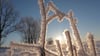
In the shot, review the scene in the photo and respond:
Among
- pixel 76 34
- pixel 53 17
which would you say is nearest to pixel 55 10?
pixel 53 17

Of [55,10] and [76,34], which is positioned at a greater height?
[55,10]

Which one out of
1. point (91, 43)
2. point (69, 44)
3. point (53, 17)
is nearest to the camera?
point (91, 43)

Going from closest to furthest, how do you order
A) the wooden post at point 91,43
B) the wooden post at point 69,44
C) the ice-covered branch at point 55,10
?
the wooden post at point 91,43 < the wooden post at point 69,44 < the ice-covered branch at point 55,10

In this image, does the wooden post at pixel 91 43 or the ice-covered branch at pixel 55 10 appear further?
the ice-covered branch at pixel 55 10

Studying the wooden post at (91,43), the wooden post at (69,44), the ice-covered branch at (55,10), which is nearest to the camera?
the wooden post at (91,43)

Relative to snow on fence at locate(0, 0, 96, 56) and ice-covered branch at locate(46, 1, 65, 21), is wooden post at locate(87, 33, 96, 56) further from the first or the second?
ice-covered branch at locate(46, 1, 65, 21)

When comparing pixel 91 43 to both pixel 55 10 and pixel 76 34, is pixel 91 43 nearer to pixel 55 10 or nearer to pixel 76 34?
pixel 76 34

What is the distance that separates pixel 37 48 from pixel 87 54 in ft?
0.75

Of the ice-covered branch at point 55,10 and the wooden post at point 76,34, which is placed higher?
the ice-covered branch at point 55,10

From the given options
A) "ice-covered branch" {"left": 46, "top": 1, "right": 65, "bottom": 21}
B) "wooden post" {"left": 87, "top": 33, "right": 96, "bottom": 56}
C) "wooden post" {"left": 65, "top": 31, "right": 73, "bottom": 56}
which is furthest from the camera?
"ice-covered branch" {"left": 46, "top": 1, "right": 65, "bottom": 21}

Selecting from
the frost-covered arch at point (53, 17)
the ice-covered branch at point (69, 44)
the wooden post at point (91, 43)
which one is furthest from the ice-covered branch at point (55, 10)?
the wooden post at point (91, 43)

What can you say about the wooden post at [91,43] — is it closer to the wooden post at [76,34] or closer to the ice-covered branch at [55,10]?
the wooden post at [76,34]

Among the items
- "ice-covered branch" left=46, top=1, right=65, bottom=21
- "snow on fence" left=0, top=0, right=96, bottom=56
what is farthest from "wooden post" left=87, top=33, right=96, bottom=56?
"ice-covered branch" left=46, top=1, right=65, bottom=21

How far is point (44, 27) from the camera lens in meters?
1.12
